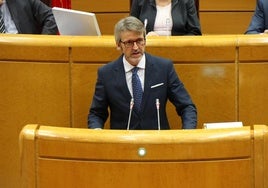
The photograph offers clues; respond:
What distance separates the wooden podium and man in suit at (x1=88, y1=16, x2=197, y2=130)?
101cm

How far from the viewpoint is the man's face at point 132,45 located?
2.31 meters

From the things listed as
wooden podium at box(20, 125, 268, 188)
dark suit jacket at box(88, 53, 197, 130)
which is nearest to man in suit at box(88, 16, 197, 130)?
dark suit jacket at box(88, 53, 197, 130)

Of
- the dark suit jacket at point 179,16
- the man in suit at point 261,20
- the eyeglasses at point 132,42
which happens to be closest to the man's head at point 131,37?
the eyeglasses at point 132,42

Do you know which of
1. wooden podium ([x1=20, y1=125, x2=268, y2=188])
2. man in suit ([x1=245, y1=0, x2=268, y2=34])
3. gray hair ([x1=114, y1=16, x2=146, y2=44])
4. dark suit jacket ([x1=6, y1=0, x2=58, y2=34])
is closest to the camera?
wooden podium ([x1=20, y1=125, x2=268, y2=188])

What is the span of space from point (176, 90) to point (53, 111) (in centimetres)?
63

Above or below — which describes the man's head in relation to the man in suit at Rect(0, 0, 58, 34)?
below

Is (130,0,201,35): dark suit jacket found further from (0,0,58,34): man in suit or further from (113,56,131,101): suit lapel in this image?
(113,56,131,101): suit lapel

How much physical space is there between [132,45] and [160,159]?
108 centimetres

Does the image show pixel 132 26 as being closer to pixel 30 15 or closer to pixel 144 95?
pixel 144 95

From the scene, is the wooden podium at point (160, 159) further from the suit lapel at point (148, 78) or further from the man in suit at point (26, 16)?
the man in suit at point (26, 16)

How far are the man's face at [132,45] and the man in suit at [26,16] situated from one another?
108 cm

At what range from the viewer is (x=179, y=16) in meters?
3.28

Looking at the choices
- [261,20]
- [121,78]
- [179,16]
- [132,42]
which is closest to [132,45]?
[132,42]

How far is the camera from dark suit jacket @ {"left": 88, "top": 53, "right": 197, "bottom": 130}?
241 centimetres
